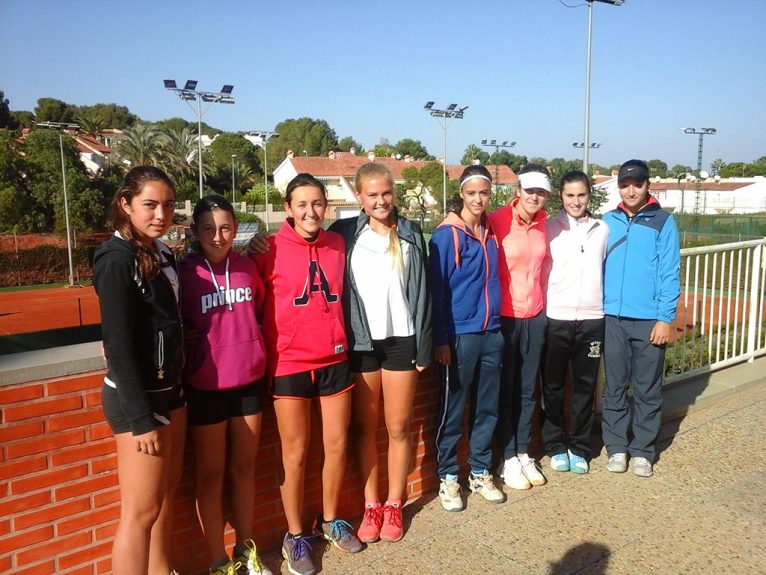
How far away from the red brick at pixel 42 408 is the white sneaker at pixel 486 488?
2.38m

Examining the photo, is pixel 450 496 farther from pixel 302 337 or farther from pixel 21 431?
pixel 21 431

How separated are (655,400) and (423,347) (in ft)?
6.59

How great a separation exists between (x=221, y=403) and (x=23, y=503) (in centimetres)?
86

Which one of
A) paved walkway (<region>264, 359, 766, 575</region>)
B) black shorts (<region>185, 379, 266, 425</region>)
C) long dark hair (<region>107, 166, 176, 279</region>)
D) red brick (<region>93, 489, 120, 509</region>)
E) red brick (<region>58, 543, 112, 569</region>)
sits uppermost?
long dark hair (<region>107, 166, 176, 279</region>)

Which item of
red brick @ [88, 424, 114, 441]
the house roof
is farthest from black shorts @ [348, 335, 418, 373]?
the house roof

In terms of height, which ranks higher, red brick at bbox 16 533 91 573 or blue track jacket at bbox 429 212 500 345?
blue track jacket at bbox 429 212 500 345

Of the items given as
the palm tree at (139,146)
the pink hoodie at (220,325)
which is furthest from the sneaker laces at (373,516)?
the palm tree at (139,146)

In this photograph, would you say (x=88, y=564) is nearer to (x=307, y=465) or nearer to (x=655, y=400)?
(x=307, y=465)

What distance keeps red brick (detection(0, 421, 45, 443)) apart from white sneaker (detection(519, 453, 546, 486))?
9.37ft

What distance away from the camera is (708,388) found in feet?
18.4

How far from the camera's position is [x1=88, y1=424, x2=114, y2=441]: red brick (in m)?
2.62

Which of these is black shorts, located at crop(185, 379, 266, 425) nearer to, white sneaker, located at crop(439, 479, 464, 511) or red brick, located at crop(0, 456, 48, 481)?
red brick, located at crop(0, 456, 48, 481)

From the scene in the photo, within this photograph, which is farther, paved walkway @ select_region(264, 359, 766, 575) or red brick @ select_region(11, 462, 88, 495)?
paved walkway @ select_region(264, 359, 766, 575)

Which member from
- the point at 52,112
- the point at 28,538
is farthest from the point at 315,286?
the point at 52,112
